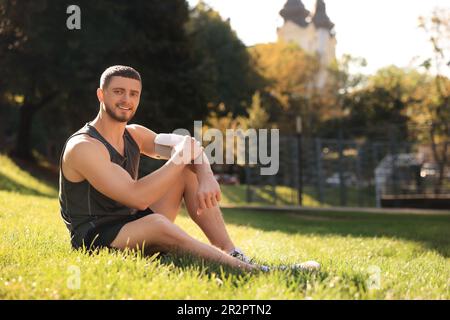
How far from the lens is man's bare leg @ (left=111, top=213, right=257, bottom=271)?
350cm

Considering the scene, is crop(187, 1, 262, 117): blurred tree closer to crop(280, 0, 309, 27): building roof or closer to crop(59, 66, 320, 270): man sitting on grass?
crop(59, 66, 320, 270): man sitting on grass

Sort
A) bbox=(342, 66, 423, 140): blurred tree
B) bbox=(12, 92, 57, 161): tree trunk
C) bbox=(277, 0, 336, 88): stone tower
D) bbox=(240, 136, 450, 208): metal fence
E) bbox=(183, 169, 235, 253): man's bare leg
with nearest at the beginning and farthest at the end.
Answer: bbox=(183, 169, 235, 253): man's bare leg, bbox=(240, 136, 450, 208): metal fence, bbox=(12, 92, 57, 161): tree trunk, bbox=(342, 66, 423, 140): blurred tree, bbox=(277, 0, 336, 88): stone tower

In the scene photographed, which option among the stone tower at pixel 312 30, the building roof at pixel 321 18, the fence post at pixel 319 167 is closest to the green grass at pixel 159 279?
the fence post at pixel 319 167

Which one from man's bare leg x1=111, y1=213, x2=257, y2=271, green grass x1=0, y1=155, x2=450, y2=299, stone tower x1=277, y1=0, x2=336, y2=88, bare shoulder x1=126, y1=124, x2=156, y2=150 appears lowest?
green grass x1=0, y1=155, x2=450, y2=299

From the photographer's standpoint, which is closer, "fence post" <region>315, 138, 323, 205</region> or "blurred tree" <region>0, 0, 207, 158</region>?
"blurred tree" <region>0, 0, 207, 158</region>

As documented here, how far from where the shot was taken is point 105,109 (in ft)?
12.4

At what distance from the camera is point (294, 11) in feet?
256

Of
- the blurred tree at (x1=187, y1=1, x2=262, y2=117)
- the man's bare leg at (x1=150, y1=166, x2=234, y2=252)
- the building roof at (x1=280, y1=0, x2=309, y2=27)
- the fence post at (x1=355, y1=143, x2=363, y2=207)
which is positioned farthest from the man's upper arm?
the building roof at (x1=280, y1=0, x2=309, y2=27)

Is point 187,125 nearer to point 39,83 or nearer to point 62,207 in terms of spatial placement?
point 39,83

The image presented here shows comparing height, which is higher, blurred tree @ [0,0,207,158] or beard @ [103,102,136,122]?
blurred tree @ [0,0,207,158]

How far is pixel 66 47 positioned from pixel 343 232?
1109 cm

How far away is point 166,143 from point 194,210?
0.55 metres

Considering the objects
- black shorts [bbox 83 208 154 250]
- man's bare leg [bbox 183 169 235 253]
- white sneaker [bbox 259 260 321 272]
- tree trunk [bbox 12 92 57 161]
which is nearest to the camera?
white sneaker [bbox 259 260 321 272]

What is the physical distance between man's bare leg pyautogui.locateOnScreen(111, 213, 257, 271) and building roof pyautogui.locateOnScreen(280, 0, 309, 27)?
247 feet
